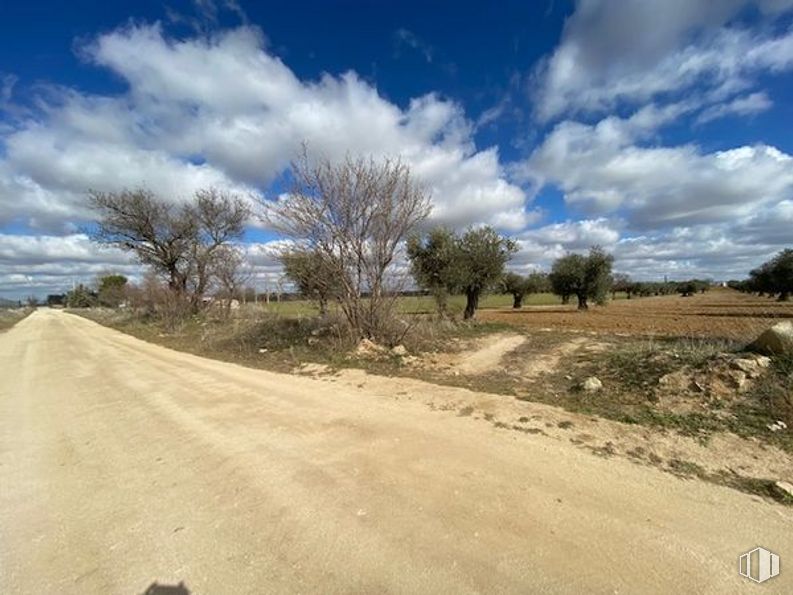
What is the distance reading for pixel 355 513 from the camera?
3.06 m

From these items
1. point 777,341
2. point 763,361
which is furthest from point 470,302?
point 763,361

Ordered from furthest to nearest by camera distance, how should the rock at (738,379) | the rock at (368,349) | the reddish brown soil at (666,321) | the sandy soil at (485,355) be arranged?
the reddish brown soil at (666,321) < the rock at (368,349) < the sandy soil at (485,355) < the rock at (738,379)

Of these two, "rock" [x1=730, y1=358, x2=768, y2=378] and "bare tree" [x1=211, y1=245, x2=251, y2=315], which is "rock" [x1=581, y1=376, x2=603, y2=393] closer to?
"rock" [x1=730, y1=358, x2=768, y2=378]

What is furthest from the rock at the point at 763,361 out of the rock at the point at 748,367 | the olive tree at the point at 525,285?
the olive tree at the point at 525,285

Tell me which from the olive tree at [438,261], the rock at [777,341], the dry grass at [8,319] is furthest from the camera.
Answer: the dry grass at [8,319]

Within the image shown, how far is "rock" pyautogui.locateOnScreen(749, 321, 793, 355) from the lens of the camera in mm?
6219

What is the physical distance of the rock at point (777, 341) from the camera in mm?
6219

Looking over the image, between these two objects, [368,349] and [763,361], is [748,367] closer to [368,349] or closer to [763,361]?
[763,361]

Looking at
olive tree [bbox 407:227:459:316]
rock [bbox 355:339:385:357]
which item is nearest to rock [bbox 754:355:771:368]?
rock [bbox 355:339:385:357]

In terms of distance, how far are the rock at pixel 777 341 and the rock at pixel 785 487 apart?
4.02 metres

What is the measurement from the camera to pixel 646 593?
2.21 m

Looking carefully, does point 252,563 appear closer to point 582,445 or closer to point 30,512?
point 30,512

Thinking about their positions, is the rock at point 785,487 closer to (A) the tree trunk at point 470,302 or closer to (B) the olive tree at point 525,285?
(A) the tree trunk at point 470,302

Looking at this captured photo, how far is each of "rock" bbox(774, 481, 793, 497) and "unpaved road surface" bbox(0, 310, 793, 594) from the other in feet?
0.84
